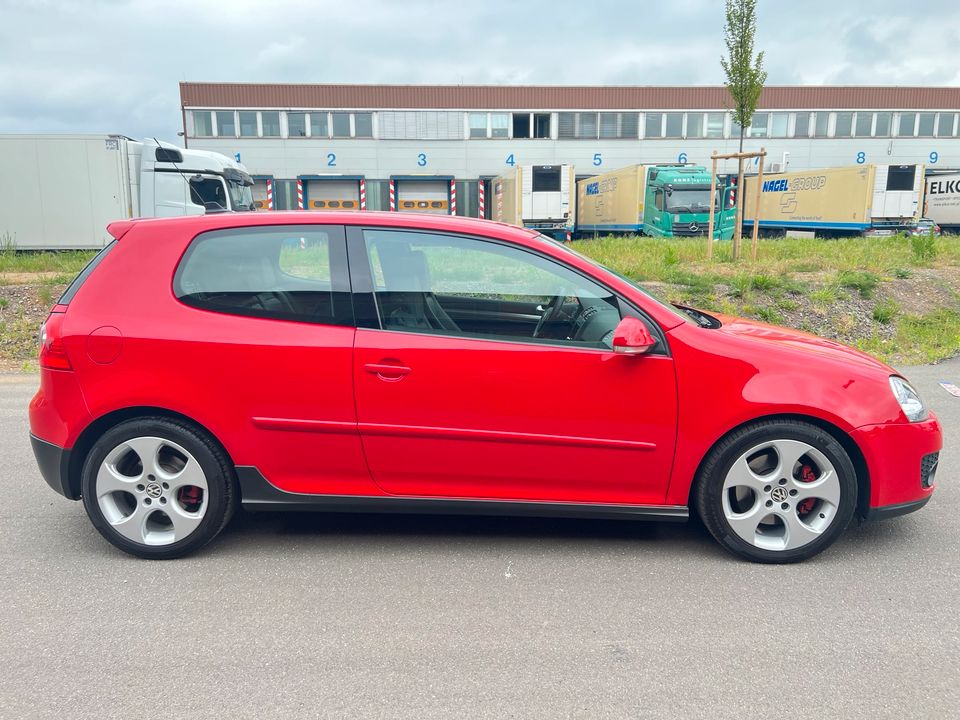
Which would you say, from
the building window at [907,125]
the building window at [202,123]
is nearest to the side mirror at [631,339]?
the building window at [202,123]

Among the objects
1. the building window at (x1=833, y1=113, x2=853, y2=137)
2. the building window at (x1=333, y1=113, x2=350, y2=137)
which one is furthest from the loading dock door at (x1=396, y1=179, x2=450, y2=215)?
the building window at (x1=833, y1=113, x2=853, y2=137)

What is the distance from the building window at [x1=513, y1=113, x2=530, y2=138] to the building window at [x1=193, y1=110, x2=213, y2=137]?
15.8m

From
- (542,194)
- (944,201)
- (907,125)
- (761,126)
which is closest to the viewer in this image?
(542,194)

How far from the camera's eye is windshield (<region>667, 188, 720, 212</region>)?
993 inches

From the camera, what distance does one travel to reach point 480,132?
3928cm

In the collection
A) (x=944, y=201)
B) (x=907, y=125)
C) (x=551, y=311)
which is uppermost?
(x=907, y=125)

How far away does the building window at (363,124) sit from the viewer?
3869 cm

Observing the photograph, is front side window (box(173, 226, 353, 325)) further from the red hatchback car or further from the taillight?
the taillight

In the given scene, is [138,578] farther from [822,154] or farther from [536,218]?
[822,154]

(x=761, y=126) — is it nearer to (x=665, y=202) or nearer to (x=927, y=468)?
(x=665, y=202)

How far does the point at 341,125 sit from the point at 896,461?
38.7m

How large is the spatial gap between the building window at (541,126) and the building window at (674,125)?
21.2ft

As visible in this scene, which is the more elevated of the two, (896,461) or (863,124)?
(863,124)

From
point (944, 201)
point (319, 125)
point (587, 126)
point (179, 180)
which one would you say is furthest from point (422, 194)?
point (944, 201)
